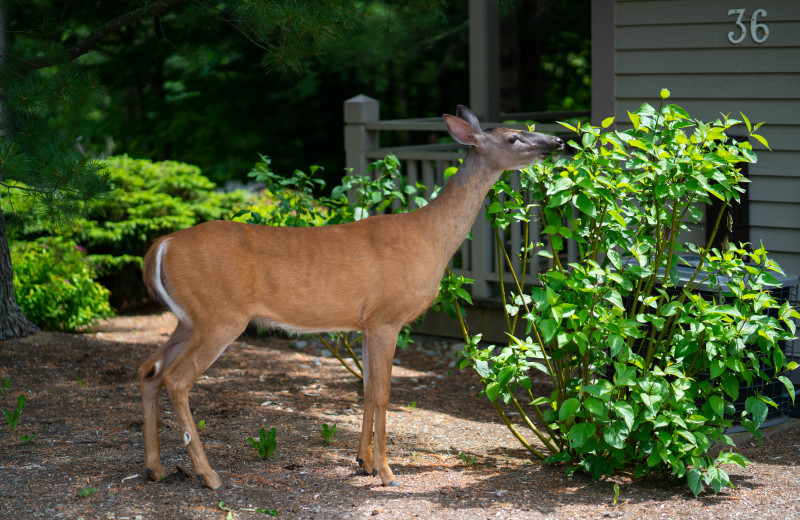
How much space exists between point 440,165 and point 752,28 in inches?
114

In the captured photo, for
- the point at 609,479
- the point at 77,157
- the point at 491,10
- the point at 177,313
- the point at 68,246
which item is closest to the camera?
→ the point at 177,313

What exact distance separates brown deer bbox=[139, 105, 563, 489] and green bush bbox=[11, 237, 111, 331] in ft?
14.1

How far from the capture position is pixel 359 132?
28.2 feet

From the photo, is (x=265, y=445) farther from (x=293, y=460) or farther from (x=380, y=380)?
(x=380, y=380)

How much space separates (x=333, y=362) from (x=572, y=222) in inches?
156

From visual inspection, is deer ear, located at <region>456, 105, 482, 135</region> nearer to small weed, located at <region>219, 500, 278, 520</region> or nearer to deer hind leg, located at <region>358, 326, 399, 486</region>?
deer hind leg, located at <region>358, 326, 399, 486</region>

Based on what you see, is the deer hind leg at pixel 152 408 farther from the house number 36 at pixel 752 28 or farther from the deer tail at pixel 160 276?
the house number 36 at pixel 752 28

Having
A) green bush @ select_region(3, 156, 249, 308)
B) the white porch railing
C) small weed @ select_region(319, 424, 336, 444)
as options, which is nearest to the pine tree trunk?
green bush @ select_region(3, 156, 249, 308)

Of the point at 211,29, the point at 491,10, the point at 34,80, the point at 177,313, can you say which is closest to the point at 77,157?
the point at 34,80

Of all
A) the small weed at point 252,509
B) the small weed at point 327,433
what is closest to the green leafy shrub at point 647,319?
the small weed at point 327,433

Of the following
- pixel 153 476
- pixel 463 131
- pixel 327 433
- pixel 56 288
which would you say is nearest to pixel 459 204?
pixel 463 131

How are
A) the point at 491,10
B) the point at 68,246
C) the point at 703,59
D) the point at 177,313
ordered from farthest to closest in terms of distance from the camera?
the point at 68,246, the point at 491,10, the point at 703,59, the point at 177,313

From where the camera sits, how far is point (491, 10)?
845 cm

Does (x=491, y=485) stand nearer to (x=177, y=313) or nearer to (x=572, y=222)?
(x=572, y=222)
